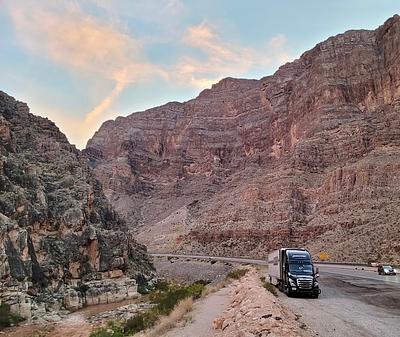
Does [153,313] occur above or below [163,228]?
below

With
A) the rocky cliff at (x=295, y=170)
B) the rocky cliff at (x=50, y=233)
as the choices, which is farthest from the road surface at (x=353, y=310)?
the rocky cliff at (x=295, y=170)

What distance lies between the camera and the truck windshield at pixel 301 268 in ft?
80.3

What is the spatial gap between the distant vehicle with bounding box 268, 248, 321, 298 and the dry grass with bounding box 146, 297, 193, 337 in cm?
554

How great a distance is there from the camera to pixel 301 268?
2470 centimetres

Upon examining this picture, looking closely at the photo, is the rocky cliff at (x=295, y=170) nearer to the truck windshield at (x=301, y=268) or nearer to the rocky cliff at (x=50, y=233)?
the rocky cliff at (x=50, y=233)

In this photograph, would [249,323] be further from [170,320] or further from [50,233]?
Answer: [50,233]

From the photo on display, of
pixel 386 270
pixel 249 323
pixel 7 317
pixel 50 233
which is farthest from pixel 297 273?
pixel 50 233

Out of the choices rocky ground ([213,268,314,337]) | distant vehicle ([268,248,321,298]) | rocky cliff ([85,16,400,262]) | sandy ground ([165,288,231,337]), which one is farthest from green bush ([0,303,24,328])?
rocky cliff ([85,16,400,262])

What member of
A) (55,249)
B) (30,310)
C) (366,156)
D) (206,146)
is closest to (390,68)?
Answer: (366,156)

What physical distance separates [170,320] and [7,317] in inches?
730

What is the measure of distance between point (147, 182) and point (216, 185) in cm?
3121

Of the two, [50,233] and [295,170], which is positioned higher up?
[295,170]

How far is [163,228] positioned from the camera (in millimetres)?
134625

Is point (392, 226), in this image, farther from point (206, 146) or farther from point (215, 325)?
point (206, 146)
